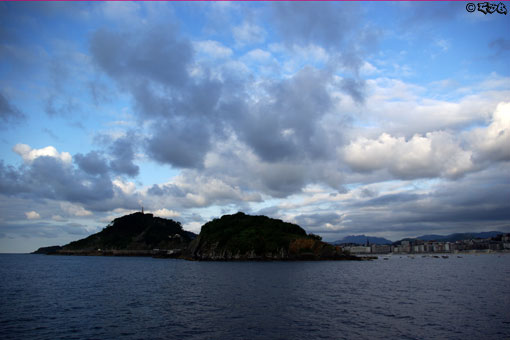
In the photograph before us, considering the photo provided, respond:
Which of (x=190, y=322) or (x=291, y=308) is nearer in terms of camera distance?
(x=190, y=322)

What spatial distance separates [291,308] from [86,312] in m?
30.2

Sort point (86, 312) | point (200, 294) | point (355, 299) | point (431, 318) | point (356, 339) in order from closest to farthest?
1. point (356, 339)
2. point (431, 318)
3. point (86, 312)
4. point (355, 299)
5. point (200, 294)

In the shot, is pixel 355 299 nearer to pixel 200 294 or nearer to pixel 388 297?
pixel 388 297

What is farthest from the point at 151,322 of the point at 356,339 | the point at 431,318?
the point at 431,318

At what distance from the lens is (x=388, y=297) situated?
204ft

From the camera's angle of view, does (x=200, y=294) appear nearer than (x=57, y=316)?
No

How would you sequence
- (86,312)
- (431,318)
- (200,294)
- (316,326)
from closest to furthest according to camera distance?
(316,326) → (431,318) → (86,312) → (200,294)

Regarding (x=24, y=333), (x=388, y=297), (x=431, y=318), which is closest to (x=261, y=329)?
(x=431, y=318)

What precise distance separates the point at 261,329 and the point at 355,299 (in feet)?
94.0

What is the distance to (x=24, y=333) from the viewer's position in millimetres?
36156

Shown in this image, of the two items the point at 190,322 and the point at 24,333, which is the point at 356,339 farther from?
the point at 24,333

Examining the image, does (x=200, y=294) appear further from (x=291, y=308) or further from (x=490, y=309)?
(x=490, y=309)

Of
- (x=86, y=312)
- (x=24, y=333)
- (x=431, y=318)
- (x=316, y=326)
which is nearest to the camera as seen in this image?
(x=24, y=333)

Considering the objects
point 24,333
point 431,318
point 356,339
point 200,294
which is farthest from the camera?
point 200,294
